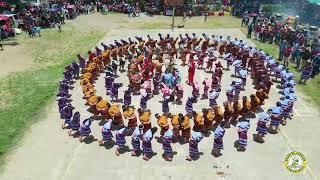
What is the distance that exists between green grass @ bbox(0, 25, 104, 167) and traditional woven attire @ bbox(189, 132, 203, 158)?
810cm

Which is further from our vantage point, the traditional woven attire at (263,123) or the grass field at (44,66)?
the grass field at (44,66)

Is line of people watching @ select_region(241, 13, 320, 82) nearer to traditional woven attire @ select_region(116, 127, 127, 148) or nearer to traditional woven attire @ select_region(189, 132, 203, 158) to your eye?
traditional woven attire @ select_region(189, 132, 203, 158)

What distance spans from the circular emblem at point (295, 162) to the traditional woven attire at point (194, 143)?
3.80 metres

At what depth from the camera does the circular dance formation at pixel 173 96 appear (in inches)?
719

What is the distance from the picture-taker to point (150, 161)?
17359 millimetres

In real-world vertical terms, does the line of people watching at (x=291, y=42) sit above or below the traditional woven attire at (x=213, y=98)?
above

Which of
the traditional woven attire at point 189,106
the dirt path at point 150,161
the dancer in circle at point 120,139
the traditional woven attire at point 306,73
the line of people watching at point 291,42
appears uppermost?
the line of people watching at point 291,42

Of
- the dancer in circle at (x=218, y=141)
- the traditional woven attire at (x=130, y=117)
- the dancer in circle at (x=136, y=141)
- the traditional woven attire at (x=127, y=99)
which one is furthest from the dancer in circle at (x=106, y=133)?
the dancer in circle at (x=218, y=141)

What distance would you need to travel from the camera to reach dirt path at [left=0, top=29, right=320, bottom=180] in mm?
16531

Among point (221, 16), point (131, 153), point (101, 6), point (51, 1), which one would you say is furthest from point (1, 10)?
point (131, 153)

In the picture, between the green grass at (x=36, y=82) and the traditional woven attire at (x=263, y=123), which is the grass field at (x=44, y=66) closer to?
the green grass at (x=36, y=82)

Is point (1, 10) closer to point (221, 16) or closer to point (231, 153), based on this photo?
point (221, 16)

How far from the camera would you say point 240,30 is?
1630 inches

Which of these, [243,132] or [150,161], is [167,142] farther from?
[243,132]
